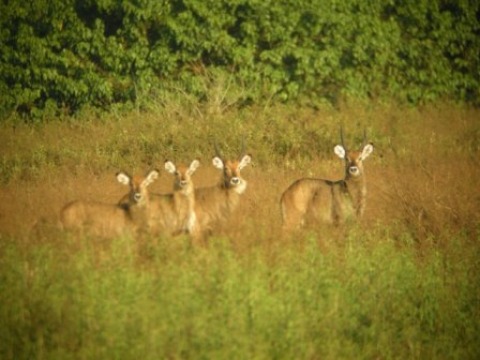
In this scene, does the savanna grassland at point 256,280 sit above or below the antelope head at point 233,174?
below

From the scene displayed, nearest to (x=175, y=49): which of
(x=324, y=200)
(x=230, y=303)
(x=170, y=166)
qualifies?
(x=170, y=166)

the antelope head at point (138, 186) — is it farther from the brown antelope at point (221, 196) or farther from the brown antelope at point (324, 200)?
the brown antelope at point (324, 200)

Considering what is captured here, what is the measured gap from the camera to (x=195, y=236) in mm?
9227

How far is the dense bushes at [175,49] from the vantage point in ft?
53.8

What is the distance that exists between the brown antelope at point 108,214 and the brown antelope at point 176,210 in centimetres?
16

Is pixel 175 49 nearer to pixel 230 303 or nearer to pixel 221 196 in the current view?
pixel 221 196

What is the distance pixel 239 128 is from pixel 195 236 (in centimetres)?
478

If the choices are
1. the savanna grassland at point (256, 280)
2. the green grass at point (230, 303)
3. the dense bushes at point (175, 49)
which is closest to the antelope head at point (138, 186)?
the savanna grassland at point (256, 280)

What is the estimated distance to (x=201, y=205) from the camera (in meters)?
10.2

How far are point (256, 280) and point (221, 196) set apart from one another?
11.5 feet

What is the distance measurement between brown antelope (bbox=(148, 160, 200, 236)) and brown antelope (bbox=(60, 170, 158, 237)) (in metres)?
0.16

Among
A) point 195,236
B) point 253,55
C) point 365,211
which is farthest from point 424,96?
point 195,236

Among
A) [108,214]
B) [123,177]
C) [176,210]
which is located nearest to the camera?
[108,214]

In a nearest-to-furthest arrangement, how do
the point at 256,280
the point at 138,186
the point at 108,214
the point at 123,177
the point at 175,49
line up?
the point at 256,280 → the point at 108,214 → the point at 138,186 → the point at 123,177 → the point at 175,49
